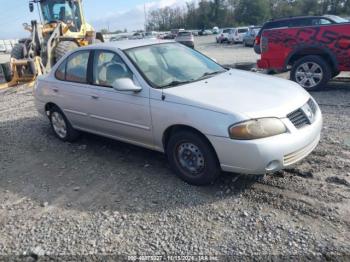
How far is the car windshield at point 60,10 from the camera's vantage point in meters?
13.9

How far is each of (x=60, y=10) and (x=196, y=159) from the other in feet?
39.9

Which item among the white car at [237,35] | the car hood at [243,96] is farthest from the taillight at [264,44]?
the white car at [237,35]

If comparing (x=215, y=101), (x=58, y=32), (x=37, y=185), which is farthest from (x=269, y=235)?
(x=58, y=32)

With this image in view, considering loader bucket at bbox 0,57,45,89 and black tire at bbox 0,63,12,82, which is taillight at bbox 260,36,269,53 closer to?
loader bucket at bbox 0,57,45,89

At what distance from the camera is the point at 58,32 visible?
1310cm

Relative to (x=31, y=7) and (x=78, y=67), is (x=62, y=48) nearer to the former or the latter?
(x=31, y=7)

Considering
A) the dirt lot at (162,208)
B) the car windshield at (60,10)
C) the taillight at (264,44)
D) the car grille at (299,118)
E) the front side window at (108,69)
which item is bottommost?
the dirt lot at (162,208)

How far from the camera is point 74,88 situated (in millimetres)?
5398

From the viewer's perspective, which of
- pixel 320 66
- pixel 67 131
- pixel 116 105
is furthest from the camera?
pixel 320 66

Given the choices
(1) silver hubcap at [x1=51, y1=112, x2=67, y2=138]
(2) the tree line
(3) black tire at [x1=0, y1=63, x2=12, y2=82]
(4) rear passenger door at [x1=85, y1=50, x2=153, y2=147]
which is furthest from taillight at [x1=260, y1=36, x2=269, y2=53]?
(2) the tree line

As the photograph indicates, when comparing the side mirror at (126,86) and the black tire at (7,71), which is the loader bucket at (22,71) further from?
the side mirror at (126,86)

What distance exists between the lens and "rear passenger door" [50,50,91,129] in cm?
528

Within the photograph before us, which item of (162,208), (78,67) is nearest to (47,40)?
(78,67)

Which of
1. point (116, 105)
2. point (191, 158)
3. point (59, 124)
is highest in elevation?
point (116, 105)
